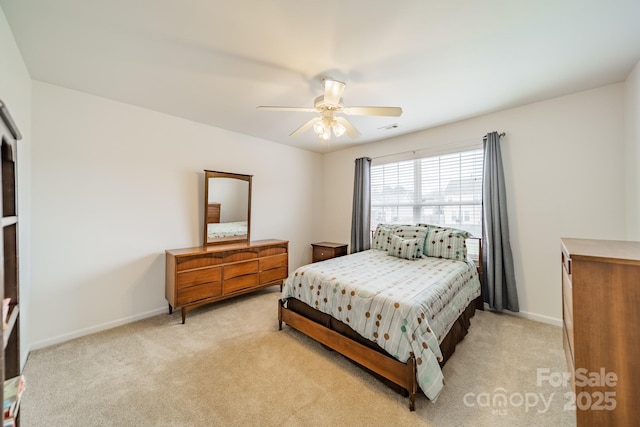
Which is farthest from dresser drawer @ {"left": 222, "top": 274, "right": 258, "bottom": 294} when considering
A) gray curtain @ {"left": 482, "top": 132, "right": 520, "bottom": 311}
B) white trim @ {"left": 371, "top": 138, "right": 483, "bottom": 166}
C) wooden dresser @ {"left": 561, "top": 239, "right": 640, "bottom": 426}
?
wooden dresser @ {"left": 561, "top": 239, "right": 640, "bottom": 426}

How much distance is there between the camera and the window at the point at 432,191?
334 centimetres

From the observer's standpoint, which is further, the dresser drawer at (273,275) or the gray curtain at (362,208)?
the gray curtain at (362,208)

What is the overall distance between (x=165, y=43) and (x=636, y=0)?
9.94 feet

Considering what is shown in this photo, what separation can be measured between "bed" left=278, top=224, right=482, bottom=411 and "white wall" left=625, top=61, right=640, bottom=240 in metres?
1.33

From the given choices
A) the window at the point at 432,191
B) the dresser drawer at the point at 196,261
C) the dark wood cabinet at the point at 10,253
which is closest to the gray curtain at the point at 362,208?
the window at the point at 432,191

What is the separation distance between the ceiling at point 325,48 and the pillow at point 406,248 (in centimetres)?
166

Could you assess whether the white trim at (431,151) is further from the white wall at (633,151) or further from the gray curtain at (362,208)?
the white wall at (633,151)

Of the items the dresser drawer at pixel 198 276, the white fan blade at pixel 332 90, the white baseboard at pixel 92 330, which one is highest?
the white fan blade at pixel 332 90

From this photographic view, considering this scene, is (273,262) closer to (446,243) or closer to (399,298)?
(399,298)

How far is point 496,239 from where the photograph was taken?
2.96 meters

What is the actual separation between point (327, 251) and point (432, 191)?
1.98m

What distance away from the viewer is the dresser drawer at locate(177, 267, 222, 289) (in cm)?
283

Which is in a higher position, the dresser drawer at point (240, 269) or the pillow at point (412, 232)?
the pillow at point (412, 232)

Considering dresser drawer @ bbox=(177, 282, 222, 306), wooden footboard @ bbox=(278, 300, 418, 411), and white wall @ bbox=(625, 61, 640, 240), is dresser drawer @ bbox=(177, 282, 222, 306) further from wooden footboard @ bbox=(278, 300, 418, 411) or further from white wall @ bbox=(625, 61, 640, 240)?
white wall @ bbox=(625, 61, 640, 240)
